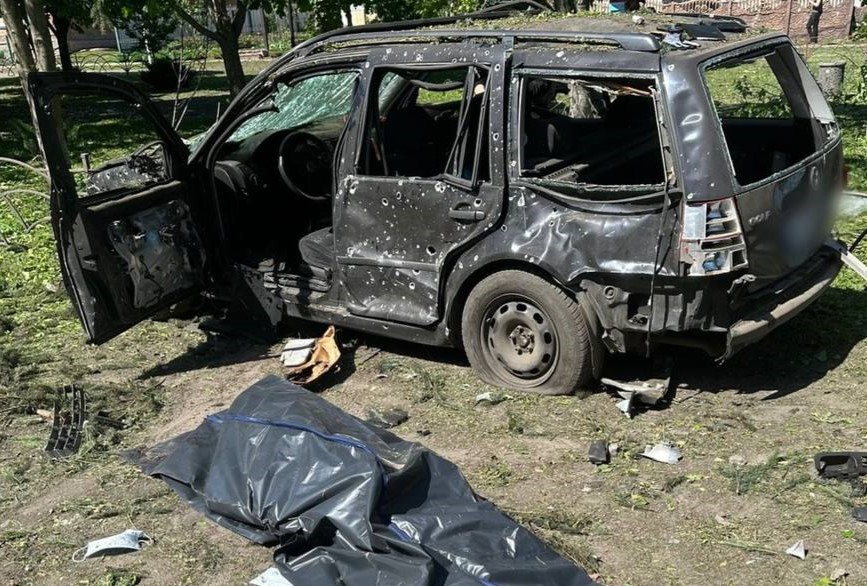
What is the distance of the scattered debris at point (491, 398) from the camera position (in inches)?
192

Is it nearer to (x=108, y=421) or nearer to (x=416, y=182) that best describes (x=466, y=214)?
(x=416, y=182)

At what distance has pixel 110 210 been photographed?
5219mm

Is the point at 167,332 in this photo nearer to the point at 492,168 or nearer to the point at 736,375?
the point at 492,168

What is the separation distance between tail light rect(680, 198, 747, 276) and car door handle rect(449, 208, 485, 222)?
111 cm

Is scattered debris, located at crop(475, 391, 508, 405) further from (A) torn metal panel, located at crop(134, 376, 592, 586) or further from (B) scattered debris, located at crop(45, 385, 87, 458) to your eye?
(B) scattered debris, located at crop(45, 385, 87, 458)

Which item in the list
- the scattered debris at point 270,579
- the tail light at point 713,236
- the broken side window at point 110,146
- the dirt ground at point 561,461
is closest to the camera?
the scattered debris at point 270,579

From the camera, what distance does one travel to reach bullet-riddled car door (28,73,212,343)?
16.3 ft

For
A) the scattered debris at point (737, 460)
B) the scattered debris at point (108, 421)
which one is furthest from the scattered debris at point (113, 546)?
the scattered debris at point (737, 460)

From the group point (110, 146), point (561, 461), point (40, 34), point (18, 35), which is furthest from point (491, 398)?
point (110, 146)

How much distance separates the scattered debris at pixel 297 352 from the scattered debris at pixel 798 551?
2.98 m

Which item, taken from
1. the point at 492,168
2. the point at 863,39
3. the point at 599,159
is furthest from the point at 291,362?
the point at 863,39

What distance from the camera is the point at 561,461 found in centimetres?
428

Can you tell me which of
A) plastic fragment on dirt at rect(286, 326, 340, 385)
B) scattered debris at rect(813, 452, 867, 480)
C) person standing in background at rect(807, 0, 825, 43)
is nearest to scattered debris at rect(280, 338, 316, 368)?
plastic fragment on dirt at rect(286, 326, 340, 385)

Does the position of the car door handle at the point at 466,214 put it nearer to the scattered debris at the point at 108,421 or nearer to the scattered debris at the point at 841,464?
the scattered debris at the point at 841,464
